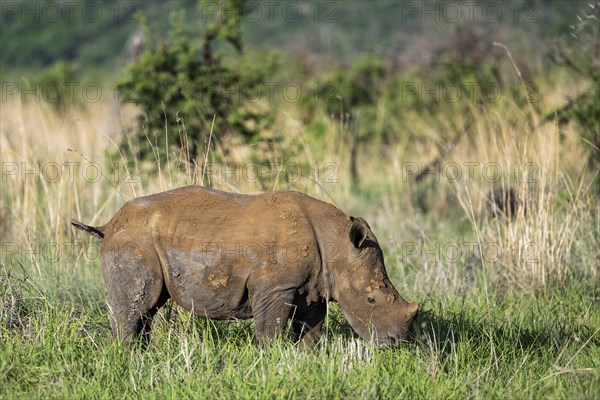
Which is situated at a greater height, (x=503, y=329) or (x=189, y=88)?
(x=189, y=88)

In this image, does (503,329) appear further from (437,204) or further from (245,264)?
(437,204)

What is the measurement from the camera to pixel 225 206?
5.86m

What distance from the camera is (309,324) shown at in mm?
6090

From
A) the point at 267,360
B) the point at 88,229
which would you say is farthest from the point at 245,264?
the point at 88,229

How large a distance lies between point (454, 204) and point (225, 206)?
7036 millimetres

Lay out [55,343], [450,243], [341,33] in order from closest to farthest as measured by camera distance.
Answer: [55,343], [450,243], [341,33]

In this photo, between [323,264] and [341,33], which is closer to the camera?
[323,264]

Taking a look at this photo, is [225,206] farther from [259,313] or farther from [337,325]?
[337,325]

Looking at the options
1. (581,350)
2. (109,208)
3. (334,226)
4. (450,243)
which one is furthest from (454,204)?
(334,226)

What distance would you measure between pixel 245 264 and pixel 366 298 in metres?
0.83

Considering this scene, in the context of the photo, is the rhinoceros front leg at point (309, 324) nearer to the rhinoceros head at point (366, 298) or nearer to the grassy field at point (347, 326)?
the grassy field at point (347, 326)

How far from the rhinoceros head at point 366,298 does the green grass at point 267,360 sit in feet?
0.48

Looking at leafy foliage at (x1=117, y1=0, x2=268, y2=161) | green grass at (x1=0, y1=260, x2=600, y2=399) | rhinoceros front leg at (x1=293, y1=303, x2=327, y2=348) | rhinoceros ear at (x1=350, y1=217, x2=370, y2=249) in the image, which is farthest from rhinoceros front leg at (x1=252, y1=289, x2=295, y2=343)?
leafy foliage at (x1=117, y1=0, x2=268, y2=161)

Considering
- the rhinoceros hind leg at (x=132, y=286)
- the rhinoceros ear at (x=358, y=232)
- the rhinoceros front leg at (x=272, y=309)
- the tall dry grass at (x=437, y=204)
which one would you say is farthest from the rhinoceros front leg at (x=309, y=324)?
the tall dry grass at (x=437, y=204)
